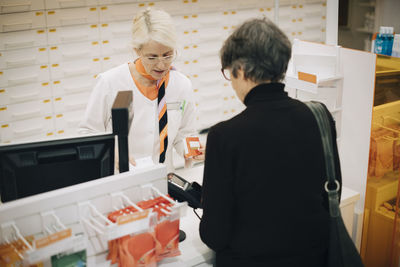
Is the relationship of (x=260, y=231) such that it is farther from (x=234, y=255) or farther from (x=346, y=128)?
(x=346, y=128)

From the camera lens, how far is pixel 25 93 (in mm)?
3416

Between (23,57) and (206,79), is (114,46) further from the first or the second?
(206,79)

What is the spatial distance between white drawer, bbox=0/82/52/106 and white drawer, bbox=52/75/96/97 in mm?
66

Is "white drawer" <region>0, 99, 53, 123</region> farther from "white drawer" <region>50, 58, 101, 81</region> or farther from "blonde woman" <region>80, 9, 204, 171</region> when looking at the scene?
"blonde woman" <region>80, 9, 204, 171</region>

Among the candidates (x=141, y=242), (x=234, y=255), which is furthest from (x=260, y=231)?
(x=141, y=242)

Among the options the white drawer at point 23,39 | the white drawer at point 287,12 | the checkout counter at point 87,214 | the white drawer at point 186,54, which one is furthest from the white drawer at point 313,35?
the checkout counter at point 87,214

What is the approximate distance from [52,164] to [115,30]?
2.42m

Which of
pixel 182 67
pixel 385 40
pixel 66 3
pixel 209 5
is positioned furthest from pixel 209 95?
pixel 385 40

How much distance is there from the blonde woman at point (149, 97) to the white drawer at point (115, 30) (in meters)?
1.34

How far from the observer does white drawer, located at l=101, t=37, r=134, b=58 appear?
12.1ft

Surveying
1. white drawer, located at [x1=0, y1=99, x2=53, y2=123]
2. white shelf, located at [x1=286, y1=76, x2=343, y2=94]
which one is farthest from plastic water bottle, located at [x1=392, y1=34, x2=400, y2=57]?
white drawer, located at [x1=0, y1=99, x2=53, y2=123]

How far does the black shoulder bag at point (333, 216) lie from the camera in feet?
4.71

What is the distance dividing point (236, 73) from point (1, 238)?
0.97 metres

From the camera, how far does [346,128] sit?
9.47ft
